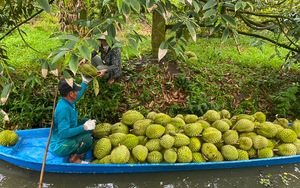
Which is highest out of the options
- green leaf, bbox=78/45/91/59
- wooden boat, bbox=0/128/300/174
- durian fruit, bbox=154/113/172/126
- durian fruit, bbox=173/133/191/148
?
green leaf, bbox=78/45/91/59

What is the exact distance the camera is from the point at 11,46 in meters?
6.17

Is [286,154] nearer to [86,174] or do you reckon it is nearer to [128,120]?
[128,120]

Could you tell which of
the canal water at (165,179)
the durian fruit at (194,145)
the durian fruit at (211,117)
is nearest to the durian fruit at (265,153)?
the canal water at (165,179)

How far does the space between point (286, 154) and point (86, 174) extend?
242 cm

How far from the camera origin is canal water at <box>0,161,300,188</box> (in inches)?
131

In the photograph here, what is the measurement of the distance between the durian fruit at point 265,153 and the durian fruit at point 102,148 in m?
1.80

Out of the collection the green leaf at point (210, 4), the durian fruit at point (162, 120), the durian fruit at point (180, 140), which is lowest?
the durian fruit at point (180, 140)

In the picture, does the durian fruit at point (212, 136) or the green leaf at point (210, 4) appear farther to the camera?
the durian fruit at point (212, 136)

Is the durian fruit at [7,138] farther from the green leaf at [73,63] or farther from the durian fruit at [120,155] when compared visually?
the green leaf at [73,63]

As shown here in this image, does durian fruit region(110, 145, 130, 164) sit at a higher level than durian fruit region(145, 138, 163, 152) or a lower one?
lower

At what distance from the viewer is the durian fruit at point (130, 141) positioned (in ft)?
11.2

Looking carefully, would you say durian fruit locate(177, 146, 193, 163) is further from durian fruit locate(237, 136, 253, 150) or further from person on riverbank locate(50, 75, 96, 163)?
person on riverbank locate(50, 75, 96, 163)

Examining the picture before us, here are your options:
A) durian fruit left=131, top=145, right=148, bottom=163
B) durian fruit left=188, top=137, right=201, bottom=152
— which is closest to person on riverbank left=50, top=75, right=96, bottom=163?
durian fruit left=131, top=145, right=148, bottom=163

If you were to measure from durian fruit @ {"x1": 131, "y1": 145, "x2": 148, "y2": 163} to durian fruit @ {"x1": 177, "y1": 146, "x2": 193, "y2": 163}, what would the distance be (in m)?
0.38
